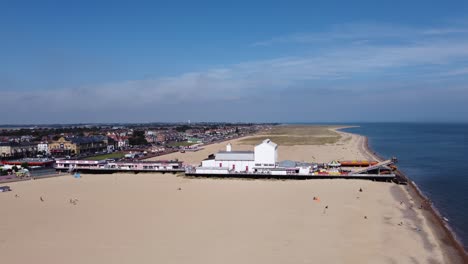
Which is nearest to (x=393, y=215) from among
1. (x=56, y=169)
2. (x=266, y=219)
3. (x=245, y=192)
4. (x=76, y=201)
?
(x=266, y=219)

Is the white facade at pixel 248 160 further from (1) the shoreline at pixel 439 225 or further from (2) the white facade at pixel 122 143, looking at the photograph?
(2) the white facade at pixel 122 143

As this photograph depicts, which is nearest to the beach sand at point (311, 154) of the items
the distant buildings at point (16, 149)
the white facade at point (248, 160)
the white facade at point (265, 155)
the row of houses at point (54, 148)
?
the white facade at point (248, 160)

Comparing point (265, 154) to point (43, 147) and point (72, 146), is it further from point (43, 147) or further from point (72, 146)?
point (43, 147)

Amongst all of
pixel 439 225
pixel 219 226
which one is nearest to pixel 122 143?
pixel 219 226

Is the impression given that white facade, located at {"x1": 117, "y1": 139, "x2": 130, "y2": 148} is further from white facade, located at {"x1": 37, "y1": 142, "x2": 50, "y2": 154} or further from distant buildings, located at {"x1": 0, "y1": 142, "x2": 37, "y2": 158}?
distant buildings, located at {"x1": 0, "y1": 142, "x2": 37, "y2": 158}

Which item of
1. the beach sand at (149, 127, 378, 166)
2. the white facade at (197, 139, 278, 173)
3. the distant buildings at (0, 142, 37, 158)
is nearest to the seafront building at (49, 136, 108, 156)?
the distant buildings at (0, 142, 37, 158)
